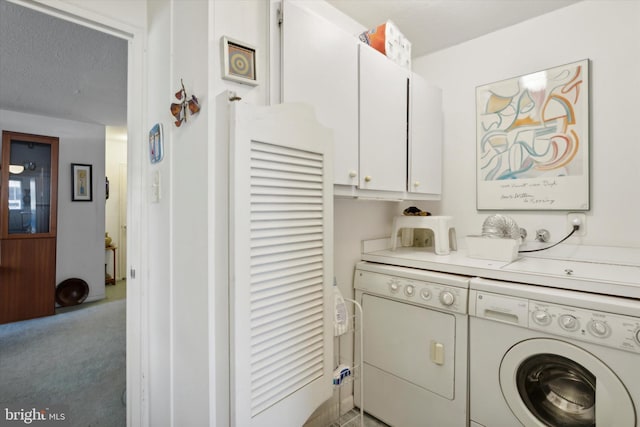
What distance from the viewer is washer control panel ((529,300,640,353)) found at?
1.07m

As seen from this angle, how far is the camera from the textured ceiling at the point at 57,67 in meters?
1.92

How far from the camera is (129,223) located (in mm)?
1544

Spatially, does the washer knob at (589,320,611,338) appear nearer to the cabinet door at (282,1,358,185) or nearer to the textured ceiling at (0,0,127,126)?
the cabinet door at (282,1,358,185)

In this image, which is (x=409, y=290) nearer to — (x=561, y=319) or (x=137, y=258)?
(x=561, y=319)

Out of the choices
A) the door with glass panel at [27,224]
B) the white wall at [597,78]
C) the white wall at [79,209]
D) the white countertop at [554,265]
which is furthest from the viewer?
the white wall at [79,209]

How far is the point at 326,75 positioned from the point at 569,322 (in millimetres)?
1425

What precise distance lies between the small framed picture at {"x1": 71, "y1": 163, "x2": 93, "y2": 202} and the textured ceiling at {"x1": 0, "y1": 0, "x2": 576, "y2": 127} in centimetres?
102

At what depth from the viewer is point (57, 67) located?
2.43 meters

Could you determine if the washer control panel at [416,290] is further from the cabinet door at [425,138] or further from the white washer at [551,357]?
the cabinet door at [425,138]

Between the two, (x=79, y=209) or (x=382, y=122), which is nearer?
(x=382, y=122)

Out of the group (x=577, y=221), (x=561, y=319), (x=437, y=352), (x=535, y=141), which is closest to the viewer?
(x=561, y=319)

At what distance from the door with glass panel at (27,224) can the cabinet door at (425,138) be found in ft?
13.7

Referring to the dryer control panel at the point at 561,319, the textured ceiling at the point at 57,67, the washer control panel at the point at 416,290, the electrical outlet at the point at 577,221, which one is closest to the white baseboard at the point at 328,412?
the washer control panel at the point at 416,290

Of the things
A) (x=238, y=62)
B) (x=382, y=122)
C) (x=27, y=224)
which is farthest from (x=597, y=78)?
(x=27, y=224)
